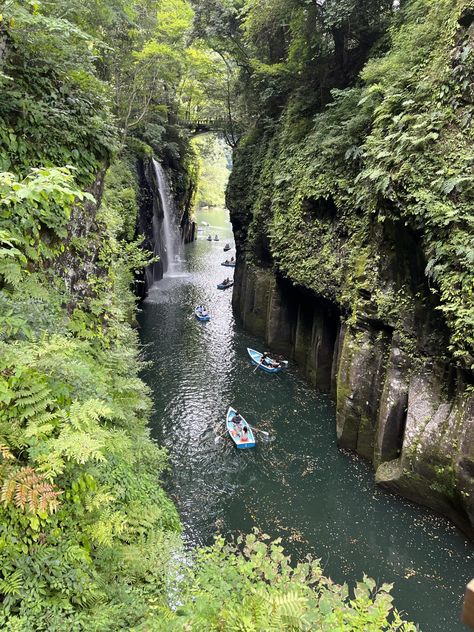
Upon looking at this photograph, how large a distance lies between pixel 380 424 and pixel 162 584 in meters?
9.20

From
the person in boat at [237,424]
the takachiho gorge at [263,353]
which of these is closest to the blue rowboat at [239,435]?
the person in boat at [237,424]

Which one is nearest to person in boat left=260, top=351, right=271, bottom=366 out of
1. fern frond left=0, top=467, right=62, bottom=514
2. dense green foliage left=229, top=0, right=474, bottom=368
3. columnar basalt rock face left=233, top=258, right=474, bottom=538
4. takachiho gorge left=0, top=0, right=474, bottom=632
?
takachiho gorge left=0, top=0, right=474, bottom=632

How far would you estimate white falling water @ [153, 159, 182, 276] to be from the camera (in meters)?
35.0

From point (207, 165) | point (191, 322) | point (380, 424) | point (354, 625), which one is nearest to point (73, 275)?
point (354, 625)

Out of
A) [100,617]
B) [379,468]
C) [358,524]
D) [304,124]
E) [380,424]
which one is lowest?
[358,524]

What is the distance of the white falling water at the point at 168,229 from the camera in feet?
115

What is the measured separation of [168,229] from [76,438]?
120 feet

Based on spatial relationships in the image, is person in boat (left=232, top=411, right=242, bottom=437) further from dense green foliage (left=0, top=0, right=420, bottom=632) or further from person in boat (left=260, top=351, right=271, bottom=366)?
dense green foliage (left=0, top=0, right=420, bottom=632)

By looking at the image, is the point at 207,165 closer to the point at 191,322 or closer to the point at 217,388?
the point at 191,322

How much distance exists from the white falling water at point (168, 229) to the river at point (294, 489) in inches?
776

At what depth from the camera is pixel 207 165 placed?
7981 cm

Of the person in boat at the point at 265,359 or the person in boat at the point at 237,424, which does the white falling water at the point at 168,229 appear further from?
the person in boat at the point at 237,424

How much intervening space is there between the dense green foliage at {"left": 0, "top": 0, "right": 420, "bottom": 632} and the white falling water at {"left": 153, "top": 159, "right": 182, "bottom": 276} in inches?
917

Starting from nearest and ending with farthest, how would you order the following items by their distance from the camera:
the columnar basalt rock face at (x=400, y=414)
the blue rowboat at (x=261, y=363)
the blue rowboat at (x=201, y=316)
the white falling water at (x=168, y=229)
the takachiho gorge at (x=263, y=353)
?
1. the takachiho gorge at (x=263, y=353)
2. the columnar basalt rock face at (x=400, y=414)
3. the blue rowboat at (x=261, y=363)
4. the blue rowboat at (x=201, y=316)
5. the white falling water at (x=168, y=229)
